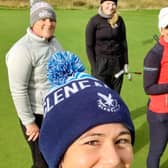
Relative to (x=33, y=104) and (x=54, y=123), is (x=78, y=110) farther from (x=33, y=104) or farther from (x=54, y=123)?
(x=33, y=104)

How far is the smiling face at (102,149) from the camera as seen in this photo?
139 centimetres

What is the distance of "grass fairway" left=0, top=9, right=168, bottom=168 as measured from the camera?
5.31 meters

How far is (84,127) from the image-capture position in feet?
4.86

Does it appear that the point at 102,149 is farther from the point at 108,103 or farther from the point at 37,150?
the point at 37,150

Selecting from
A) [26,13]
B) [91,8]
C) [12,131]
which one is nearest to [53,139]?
[12,131]

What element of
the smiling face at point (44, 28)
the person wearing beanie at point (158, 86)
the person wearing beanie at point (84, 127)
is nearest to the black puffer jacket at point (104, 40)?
the person wearing beanie at point (158, 86)

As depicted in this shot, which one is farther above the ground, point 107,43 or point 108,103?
point 108,103

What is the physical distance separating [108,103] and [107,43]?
158 inches

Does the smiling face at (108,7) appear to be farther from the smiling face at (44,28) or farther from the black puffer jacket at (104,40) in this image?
the smiling face at (44,28)

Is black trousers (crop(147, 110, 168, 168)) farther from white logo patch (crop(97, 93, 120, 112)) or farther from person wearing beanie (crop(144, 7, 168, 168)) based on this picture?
white logo patch (crop(97, 93, 120, 112))

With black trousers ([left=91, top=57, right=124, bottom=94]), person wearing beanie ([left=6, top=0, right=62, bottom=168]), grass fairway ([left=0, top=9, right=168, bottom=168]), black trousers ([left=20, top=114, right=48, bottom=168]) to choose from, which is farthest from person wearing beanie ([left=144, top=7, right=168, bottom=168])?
black trousers ([left=91, top=57, right=124, bottom=94])

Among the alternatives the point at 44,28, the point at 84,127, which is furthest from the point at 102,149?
the point at 44,28

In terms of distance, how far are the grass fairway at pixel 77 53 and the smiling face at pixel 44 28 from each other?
1.84 meters

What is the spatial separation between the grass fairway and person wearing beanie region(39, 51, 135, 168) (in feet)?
11.2
